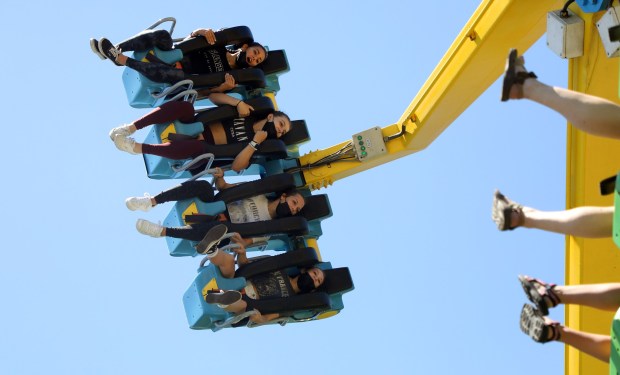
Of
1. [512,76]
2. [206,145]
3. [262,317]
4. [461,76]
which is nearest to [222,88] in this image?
[206,145]

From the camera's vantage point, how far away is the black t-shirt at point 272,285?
1077cm

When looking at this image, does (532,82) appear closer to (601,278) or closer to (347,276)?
(601,278)

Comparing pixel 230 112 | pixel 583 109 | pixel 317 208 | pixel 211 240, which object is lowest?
pixel 211 240

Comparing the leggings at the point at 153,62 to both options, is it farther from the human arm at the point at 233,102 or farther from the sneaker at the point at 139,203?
the sneaker at the point at 139,203

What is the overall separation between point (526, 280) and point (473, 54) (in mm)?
2494

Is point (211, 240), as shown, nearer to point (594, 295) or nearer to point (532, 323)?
point (532, 323)

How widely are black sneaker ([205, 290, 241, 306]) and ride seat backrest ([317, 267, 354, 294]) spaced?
1.08 metres

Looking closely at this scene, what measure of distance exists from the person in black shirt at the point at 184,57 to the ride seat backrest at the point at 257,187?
76 centimetres

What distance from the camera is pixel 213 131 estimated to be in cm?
1103

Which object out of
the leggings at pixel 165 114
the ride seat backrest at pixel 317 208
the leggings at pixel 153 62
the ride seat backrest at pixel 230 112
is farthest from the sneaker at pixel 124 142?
the ride seat backrest at pixel 317 208

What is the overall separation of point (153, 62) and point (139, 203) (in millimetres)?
1044

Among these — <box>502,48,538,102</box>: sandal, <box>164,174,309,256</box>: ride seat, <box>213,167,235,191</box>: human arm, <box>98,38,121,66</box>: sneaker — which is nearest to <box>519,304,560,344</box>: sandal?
<box>502,48,538,102</box>: sandal

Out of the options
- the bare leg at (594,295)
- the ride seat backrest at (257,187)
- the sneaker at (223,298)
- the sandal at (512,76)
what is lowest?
the sneaker at (223,298)

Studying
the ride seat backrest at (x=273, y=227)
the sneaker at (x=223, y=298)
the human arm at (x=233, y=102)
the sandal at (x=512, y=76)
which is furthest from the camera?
the human arm at (x=233, y=102)
